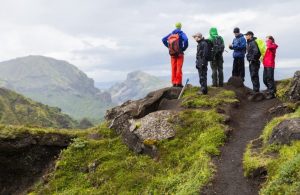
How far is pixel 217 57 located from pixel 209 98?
5.28 m

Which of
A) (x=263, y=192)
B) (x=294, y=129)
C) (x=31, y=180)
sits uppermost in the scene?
(x=294, y=129)

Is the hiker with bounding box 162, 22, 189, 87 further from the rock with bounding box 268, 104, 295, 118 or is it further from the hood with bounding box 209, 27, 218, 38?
the rock with bounding box 268, 104, 295, 118

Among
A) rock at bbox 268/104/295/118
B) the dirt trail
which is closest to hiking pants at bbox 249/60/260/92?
the dirt trail

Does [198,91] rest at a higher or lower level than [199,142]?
higher

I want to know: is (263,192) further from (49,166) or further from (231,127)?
(49,166)

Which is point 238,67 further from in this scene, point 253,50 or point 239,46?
point 253,50

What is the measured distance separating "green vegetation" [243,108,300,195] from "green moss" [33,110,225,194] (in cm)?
201

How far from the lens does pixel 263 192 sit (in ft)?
58.5

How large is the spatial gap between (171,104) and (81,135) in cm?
729

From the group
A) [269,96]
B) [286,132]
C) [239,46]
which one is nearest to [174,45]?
[239,46]

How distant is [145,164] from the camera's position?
25.3 metres

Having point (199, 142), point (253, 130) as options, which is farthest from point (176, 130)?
point (253, 130)

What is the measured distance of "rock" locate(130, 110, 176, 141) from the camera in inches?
1075

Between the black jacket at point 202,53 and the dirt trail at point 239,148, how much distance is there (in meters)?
4.26
